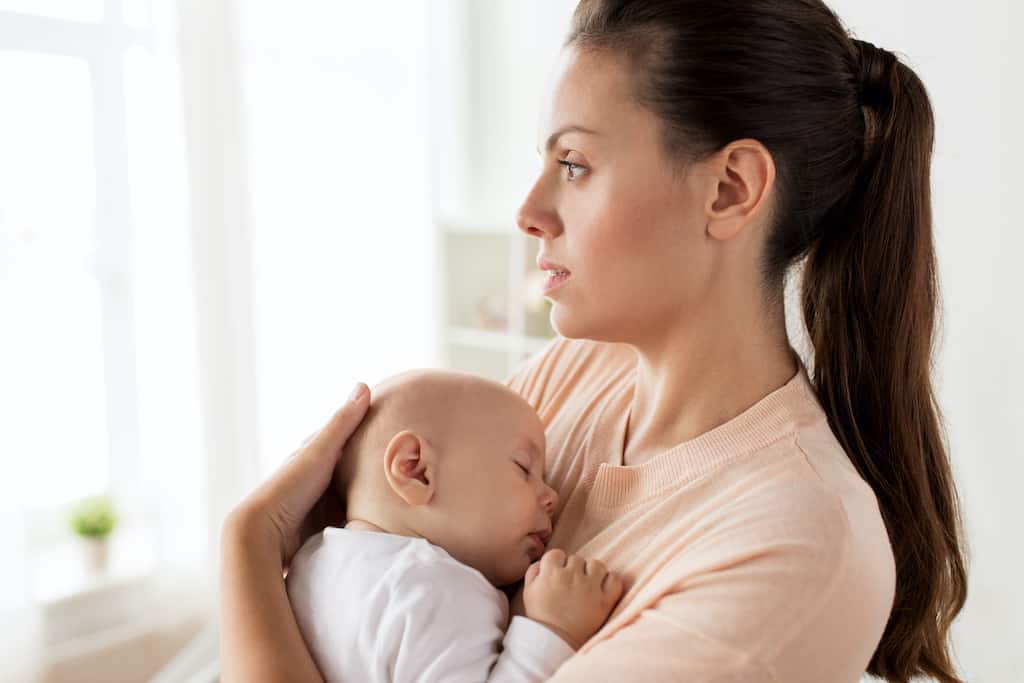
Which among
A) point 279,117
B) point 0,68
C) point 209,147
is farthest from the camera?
point 279,117

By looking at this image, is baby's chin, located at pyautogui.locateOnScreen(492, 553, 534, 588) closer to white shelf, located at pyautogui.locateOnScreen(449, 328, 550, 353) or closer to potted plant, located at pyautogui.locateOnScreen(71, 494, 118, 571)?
potted plant, located at pyautogui.locateOnScreen(71, 494, 118, 571)

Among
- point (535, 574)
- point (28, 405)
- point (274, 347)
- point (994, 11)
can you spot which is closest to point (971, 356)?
point (994, 11)

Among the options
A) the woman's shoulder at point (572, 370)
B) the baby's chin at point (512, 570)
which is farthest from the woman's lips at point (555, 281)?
the baby's chin at point (512, 570)

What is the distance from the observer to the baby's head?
124 cm

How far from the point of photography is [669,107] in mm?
1150

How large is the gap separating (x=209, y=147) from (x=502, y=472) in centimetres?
217

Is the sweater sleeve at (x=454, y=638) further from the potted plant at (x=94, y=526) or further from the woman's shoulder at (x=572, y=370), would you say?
the potted plant at (x=94, y=526)

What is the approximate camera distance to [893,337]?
4.29 ft

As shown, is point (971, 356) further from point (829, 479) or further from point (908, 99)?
point (829, 479)

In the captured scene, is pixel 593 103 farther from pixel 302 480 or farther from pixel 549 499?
pixel 302 480

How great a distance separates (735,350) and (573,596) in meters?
0.40

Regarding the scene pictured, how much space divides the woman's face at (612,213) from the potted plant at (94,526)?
2157mm

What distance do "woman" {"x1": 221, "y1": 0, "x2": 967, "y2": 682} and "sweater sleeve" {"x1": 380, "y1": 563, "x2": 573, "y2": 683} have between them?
0.28ft

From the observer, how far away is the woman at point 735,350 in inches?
39.5
